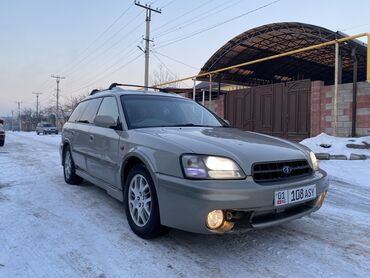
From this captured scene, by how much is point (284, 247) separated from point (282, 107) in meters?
11.5

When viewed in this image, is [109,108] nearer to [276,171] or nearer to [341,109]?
[276,171]

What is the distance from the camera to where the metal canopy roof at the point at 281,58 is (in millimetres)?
13836

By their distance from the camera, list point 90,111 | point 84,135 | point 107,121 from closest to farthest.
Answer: point 107,121 < point 84,135 < point 90,111

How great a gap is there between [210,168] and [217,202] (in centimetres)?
31

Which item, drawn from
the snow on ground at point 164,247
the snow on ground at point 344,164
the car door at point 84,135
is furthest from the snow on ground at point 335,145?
the car door at point 84,135

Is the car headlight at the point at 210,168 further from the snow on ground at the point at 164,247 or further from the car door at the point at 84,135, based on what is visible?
the car door at the point at 84,135

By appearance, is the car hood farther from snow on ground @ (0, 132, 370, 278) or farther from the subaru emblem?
snow on ground @ (0, 132, 370, 278)

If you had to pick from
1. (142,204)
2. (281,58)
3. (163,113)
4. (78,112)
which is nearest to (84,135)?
(78,112)

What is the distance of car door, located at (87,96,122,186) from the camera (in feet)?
13.4

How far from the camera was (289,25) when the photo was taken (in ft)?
45.7

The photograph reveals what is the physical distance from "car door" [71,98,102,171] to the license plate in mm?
2952

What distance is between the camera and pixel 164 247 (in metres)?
3.22

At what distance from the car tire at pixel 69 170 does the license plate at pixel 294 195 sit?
403cm

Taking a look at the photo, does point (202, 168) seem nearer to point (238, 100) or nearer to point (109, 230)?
point (109, 230)
